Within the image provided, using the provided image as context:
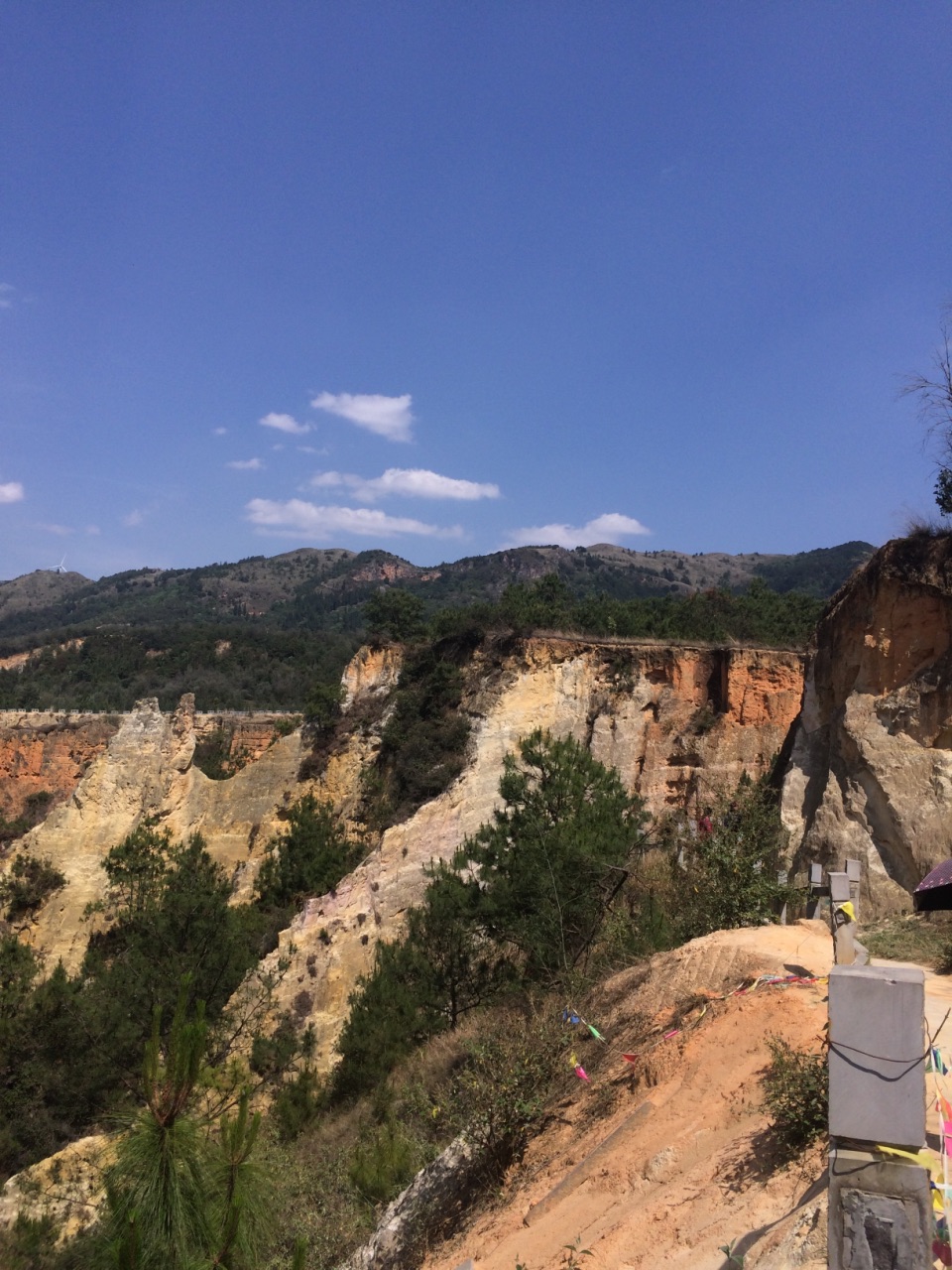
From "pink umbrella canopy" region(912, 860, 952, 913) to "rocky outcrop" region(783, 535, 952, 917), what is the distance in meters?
4.08

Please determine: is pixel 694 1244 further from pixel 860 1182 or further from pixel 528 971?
pixel 528 971

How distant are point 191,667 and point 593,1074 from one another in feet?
235

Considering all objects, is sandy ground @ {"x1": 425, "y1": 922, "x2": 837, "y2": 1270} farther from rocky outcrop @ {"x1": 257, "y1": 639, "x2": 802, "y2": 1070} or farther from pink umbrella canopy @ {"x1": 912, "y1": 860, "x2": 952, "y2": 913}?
rocky outcrop @ {"x1": 257, "y1": 639, "x2": 802, "y2": 1070}

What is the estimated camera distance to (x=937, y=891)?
707 centimetres

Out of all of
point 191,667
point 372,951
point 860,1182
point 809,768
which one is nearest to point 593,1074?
point 860,1182

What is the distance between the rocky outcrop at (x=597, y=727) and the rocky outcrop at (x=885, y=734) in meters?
6.48

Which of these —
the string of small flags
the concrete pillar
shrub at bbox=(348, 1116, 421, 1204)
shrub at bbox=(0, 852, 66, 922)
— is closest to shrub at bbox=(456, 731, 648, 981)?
shrub at bbox=(348, 1116, 421, 1204)

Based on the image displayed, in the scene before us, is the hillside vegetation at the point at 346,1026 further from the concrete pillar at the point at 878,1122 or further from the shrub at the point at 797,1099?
the concrete pillar at the point at 878,1122

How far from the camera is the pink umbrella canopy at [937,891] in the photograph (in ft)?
22.9

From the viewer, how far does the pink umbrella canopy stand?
22.9ft

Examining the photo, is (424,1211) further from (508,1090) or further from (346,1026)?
(346,1026)

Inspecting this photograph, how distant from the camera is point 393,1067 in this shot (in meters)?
13.3

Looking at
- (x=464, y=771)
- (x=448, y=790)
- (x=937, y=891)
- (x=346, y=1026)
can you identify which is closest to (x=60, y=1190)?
(x=346, y=1026)

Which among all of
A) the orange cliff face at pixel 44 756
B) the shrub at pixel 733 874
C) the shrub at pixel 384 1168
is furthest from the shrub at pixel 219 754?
the shrub at pixel 384 1168
